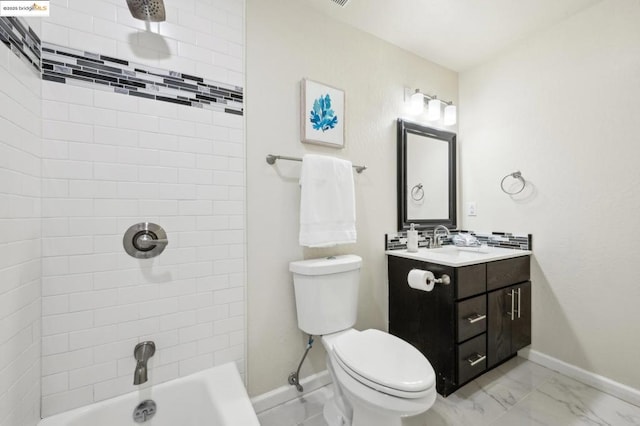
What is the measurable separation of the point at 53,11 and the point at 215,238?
102cm

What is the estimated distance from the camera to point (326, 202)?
140 centimetres

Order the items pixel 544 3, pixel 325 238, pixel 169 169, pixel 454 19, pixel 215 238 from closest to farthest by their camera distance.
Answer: pixel 169 169 < pixel 215 238 < pixel 325 238 < pixel 544 3 < pixel 454 19

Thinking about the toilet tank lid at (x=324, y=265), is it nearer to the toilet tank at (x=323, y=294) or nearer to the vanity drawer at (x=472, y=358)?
the toilet tank at (x=323, y=294)

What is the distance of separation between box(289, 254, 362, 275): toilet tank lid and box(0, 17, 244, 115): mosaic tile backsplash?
0.84m

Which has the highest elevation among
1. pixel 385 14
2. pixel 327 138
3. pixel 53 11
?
pixel 385 14

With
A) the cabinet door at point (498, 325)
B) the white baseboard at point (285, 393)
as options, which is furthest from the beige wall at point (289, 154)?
the cabinet door at point (498, 325)

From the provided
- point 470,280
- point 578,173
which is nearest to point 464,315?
point 470,280

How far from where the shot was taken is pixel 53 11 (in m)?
0.94

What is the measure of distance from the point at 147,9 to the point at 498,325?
2367mm

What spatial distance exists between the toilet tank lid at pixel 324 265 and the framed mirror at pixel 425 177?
2.03 ft

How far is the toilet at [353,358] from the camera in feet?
3.11

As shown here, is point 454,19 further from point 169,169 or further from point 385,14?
point 169,169

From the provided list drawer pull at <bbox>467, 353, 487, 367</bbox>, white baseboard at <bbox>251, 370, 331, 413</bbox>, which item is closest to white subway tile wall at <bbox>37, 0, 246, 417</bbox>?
white baseboard at <bbox>251, 370, 331, 413</bbox>

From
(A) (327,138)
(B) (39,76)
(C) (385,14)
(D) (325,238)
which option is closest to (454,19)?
(C) (385,14)
